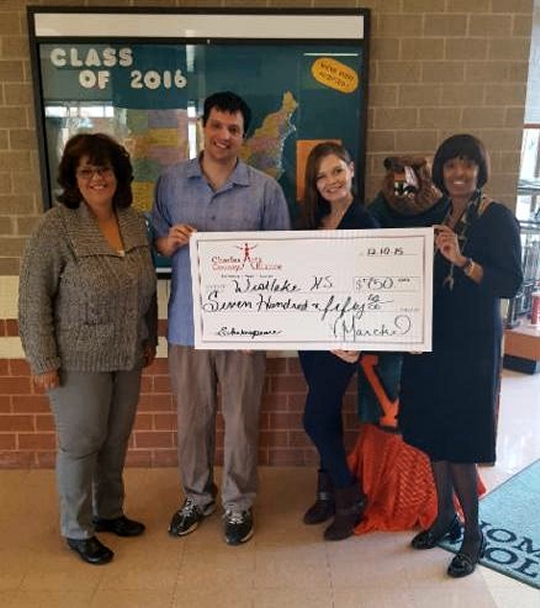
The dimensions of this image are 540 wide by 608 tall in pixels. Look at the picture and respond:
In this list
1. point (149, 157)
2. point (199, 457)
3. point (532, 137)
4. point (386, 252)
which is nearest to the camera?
point (386, 252)

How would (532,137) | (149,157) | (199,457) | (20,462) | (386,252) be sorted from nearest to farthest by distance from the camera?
(386,252) → (199,457) → (149,157) → (20,462) → (532,137)

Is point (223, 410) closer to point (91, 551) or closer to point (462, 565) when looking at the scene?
point (91, 551)

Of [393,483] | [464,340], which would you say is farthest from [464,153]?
[393,483]

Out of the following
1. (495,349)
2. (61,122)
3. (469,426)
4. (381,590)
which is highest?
(61,122)

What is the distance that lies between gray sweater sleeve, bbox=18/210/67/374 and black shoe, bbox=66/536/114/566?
27.5 inches

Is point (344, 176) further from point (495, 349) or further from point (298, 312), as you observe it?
point (495, 349)

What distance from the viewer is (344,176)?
81.4 inches

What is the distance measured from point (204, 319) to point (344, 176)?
69 cm

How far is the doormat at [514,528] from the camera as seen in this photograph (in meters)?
2.22

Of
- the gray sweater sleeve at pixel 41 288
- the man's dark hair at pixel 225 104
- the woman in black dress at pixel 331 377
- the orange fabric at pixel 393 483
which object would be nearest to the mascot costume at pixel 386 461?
the orange fabric at pixel 393 483

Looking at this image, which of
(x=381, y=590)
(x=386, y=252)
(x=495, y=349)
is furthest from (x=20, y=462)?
(x=495, y=349)

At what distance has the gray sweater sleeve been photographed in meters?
1.96

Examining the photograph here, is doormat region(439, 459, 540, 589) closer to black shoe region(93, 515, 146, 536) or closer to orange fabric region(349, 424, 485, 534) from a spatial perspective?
orange fabric region(349, 424, 485, 534)

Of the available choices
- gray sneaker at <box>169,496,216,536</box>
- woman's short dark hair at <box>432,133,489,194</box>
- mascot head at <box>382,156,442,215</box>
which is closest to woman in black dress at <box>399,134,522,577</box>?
woman's short dark hair at <box>432,133,489,194</box>
